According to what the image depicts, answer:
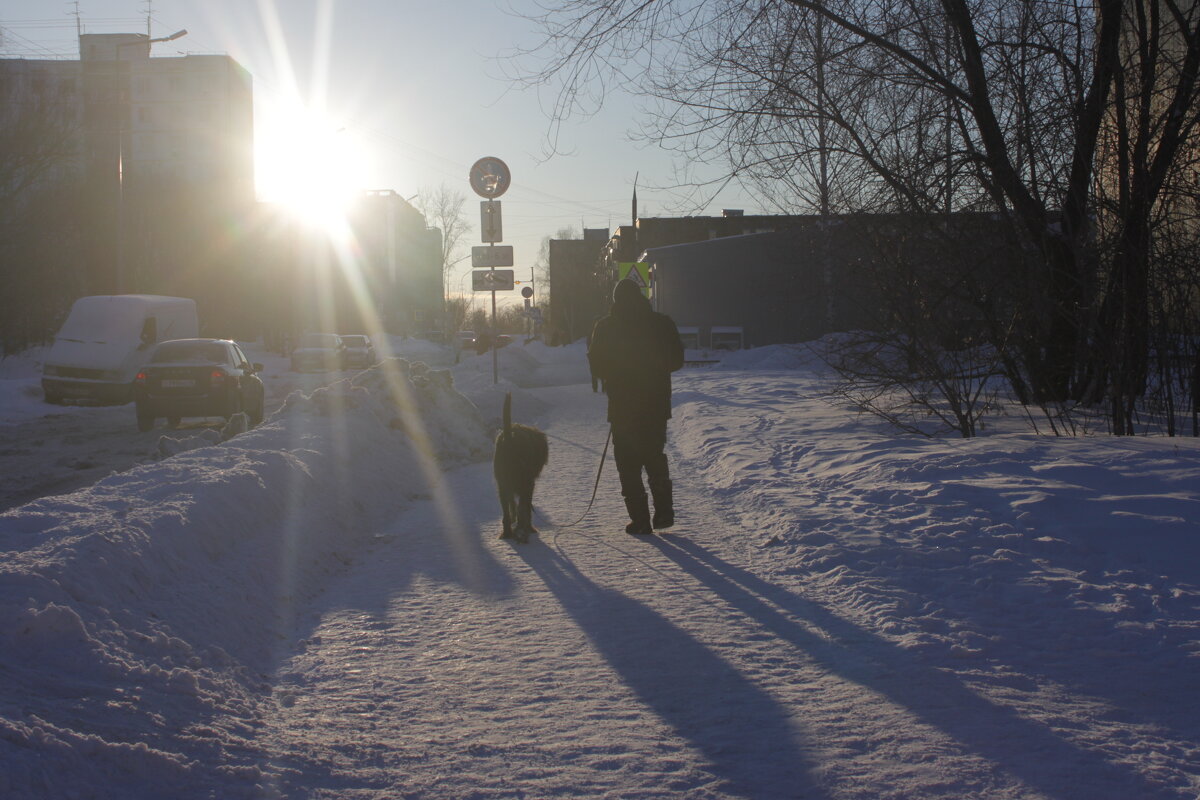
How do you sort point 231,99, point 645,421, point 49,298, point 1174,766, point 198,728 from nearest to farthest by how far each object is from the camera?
point 1174,766 < point 198,728 < point 645,421 < point 49,298 < point 231,99

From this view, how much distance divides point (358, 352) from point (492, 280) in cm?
2702

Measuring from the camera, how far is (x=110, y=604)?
4227 millimetres

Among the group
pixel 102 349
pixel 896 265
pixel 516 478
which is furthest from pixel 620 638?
pixel 102 349

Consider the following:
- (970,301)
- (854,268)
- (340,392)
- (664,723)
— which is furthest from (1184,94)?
(340,392)

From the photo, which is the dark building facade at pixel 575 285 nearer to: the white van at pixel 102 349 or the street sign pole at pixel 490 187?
the white van at pixel 102 349

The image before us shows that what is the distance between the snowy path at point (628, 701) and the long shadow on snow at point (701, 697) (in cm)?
1

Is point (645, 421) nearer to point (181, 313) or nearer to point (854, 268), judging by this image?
point (854, 268)

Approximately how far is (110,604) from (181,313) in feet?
74.7

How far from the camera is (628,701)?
3.85 m

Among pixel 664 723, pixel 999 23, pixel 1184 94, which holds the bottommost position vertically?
pixel 664 723

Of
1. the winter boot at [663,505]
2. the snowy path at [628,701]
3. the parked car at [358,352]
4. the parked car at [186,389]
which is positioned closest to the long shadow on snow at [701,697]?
the snowy path at [628,701]

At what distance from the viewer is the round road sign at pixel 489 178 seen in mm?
16672

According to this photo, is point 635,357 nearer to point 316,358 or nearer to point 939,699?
point 939,699

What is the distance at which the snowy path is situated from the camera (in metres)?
3.11
